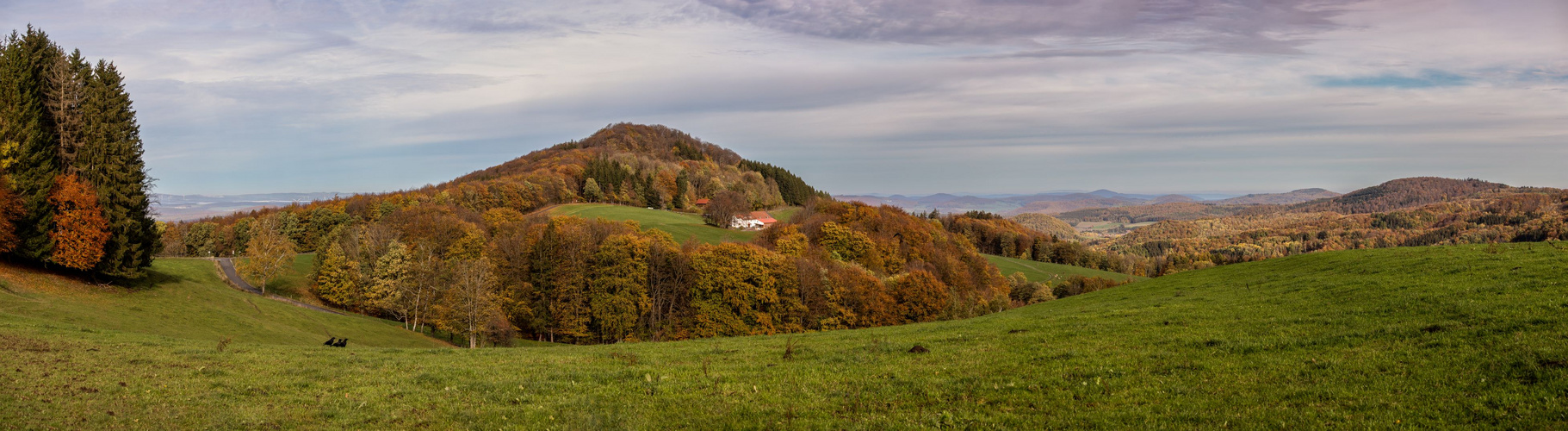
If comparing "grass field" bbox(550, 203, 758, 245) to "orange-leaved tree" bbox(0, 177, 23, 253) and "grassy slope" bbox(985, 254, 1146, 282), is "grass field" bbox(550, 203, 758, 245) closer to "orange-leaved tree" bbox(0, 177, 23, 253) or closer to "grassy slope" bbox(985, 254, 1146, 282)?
"grassy slope" bbox(985, 254, 1146, 282)

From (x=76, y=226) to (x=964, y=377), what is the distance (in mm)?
51278

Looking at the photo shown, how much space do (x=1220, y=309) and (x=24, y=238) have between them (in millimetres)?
59467

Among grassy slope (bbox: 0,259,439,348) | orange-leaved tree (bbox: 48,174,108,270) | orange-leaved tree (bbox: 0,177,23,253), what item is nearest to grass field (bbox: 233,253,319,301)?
grassy slope (bbox: 0,259,439,348)

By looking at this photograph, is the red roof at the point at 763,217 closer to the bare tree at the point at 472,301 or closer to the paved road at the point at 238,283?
the paved road at the point at 238,283

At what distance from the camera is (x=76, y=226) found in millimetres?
38344

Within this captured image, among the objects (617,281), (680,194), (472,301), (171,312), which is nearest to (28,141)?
(171,312)

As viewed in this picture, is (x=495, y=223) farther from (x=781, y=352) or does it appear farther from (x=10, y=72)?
(x=781, y=352)

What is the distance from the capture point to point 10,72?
3784 cm

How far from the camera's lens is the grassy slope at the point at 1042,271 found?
12321cm

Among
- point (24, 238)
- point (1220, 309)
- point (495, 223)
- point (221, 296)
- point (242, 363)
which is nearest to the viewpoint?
point (242, 363)

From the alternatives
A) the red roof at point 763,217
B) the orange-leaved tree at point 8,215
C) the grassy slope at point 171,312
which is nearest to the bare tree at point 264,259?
the grassy slope at point 171,312

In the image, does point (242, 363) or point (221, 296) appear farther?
point (221, 296)

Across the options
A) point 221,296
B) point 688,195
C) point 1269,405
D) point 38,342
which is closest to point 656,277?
point 221,296

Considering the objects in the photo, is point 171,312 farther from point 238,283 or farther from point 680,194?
point 680,194
